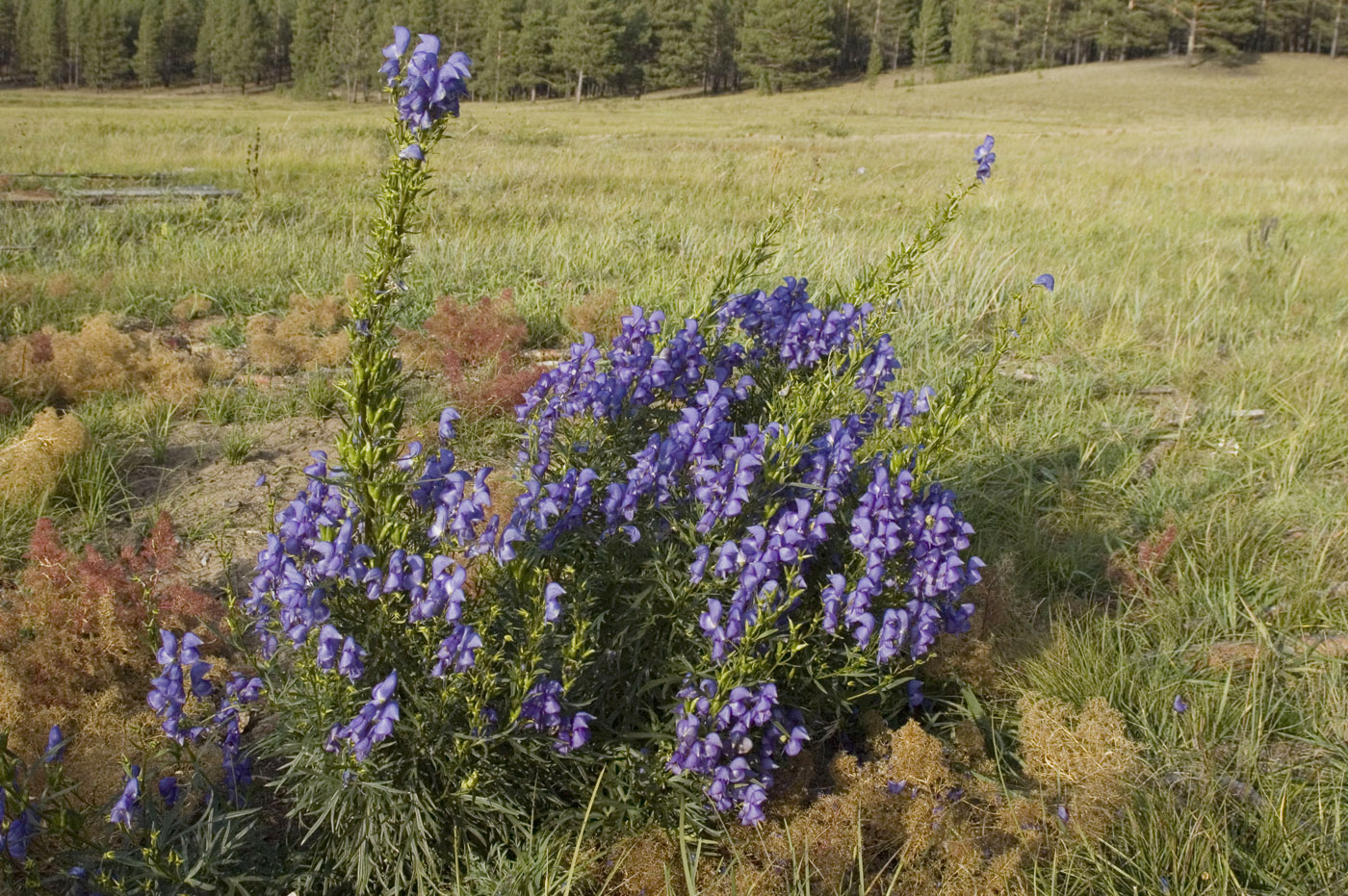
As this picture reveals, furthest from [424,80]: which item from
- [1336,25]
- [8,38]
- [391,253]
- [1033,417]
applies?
[8,38]

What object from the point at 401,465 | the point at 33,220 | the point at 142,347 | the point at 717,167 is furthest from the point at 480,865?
the point at 717,167

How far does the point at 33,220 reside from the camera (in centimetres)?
701

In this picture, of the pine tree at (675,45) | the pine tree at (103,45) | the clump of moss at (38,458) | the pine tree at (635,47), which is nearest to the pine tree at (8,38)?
the pine tree at (103,45)

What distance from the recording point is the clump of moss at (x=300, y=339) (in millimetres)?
4500

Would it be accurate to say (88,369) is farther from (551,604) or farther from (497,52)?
(497,52)

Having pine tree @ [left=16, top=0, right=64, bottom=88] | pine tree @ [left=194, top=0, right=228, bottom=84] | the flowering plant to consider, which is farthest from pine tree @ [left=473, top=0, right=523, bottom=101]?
the flowering plant

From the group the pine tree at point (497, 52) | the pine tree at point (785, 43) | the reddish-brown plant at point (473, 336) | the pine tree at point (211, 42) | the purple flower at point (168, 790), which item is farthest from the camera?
the pine tree at point (211, 42)

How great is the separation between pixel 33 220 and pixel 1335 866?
8.47m

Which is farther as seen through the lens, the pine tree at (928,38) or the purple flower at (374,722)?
the pine tree at (928,38)

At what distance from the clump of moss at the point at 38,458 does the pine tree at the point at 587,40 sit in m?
74.0

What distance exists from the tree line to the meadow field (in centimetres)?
6610

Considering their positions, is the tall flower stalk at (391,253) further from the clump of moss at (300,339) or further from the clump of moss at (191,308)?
the clump of moss at (191,308)

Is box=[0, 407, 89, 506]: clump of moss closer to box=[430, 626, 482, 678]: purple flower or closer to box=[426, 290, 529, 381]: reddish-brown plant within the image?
box=[426, 290, 529, 381]: reddish-brown plant

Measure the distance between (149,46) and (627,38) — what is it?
42.0m
